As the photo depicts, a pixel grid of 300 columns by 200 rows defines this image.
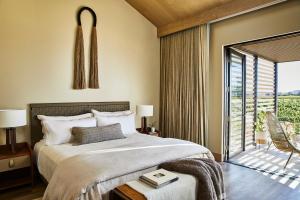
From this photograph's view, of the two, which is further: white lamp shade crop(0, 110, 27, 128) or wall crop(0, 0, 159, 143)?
wall crop(0, 0, 159, 143)

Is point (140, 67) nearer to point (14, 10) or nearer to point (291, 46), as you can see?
point (14, 10)

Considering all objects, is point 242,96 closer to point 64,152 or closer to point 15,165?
point 64,152

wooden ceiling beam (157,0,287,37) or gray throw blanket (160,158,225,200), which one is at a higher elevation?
wooden ceiling beam (157,0,287,37)

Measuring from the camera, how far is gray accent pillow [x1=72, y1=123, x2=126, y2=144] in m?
2.97

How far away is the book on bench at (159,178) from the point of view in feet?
6.07

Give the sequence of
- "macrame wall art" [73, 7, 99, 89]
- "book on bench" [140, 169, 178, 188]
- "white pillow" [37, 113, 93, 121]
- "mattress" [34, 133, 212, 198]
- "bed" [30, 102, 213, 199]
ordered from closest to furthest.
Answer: "book on bench" [140, 169, 178, 188] → "bed" [30, 102, 213, 199] → "mattress" [34, 133, 212, 198] → "white pillow" [37, 113, 93, 121] → "macrame wall art" [73, 7, 99, 89]

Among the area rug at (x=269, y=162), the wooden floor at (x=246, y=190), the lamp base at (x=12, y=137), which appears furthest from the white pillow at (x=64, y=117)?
the area rug at (x=269, y=162)

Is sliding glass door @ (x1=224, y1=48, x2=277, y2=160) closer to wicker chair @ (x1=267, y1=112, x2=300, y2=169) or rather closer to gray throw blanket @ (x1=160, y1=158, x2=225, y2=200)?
wicker chair @ (x1=267, y1=112, x2=300, y2=169)

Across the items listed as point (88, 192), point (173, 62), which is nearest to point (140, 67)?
point (173, 62)

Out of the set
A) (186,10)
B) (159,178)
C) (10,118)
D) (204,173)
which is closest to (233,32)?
(186,10)

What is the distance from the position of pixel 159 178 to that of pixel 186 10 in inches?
124

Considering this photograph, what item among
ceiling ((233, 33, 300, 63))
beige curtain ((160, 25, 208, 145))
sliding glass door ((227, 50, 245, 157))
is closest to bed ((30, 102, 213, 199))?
beige curtain ((160, 25, 208, 145))

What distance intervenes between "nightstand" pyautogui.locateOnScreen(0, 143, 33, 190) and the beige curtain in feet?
8.76

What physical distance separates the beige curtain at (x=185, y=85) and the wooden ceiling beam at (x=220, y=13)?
0.12 metres
